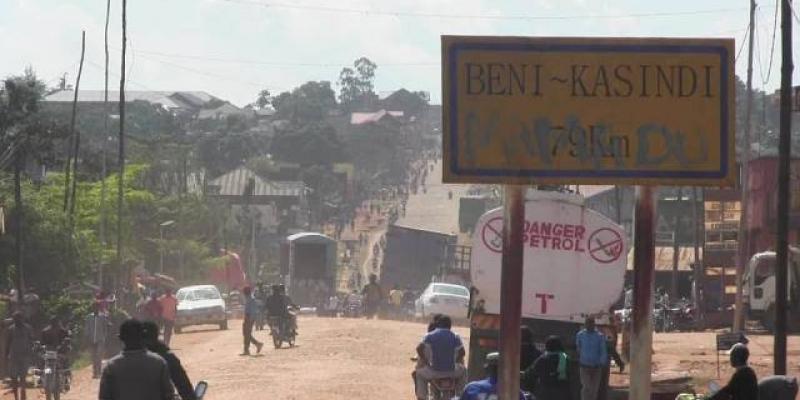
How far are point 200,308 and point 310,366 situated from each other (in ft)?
62.0

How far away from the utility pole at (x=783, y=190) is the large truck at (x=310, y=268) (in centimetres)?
4967

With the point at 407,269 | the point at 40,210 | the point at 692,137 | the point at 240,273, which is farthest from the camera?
the point at 407,269

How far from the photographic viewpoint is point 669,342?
133ft

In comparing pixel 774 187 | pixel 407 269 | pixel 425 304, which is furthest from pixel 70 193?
pixel 407 269

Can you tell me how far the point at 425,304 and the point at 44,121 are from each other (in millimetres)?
22368

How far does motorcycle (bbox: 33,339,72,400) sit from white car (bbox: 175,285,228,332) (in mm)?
21677

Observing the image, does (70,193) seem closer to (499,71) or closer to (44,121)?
(44,121)

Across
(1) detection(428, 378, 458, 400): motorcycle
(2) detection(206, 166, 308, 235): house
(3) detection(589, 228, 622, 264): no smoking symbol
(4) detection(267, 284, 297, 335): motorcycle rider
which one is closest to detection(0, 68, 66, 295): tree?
(4) detection(267, 284, 297, 335): motorcycle rider

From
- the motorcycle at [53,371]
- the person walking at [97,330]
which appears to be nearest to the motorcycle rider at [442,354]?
the motorcycle at [53,371]

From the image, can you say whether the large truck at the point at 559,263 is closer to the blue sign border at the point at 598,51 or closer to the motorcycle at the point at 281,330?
the blue sign border at the point at 598,51

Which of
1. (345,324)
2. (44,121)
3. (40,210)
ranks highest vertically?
(44,121)

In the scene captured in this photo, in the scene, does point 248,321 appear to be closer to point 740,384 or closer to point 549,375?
point 549,375

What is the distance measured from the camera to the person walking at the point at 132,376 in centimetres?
1114

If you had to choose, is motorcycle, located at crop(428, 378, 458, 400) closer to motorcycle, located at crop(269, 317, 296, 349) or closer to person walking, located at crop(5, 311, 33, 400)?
person walking, located at crop(5, 311, 33, 400)
